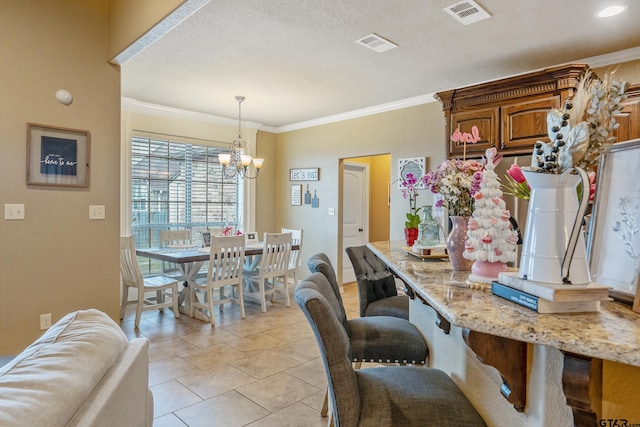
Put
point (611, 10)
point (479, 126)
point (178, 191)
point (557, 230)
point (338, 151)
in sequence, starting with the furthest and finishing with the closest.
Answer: point (338, 151) < point (178, 191) < point (479, 126) < point (611, 10) < point (557, 230)

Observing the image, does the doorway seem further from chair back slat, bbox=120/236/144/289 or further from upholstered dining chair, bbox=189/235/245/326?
chair back slat, bbox=120/236/144/289

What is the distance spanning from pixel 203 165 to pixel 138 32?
10.8ft

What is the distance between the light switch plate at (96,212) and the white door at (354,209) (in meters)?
3.67

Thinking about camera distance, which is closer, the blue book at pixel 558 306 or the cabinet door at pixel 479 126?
the blue book at pixel 558 306

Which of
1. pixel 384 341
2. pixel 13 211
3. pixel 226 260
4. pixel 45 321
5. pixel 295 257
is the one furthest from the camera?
pixel 295 257

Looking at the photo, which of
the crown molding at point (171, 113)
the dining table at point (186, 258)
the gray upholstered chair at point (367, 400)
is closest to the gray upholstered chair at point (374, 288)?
the gray upholstered chair at point (367, 400)

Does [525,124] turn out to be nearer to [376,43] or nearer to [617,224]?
[376,43]

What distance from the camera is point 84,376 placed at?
95 centimetres

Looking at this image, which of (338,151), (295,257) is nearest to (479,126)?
(338,151)

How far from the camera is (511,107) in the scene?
3207 millimetres

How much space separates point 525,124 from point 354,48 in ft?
5.22

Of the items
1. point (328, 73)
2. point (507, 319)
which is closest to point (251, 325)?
point (328, 73)

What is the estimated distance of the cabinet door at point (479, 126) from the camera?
332cm

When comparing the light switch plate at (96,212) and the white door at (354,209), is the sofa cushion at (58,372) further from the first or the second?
the white door at (354,209)
